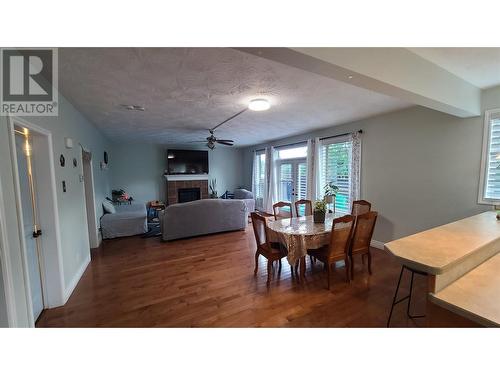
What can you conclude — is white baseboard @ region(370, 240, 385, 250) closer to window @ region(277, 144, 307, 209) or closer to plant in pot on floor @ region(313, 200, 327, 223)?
plant in pot on floor @ region(313, 200, 327, 223)

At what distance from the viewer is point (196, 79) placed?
2158 millimetres

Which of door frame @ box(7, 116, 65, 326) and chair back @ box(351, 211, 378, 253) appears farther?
chair back @ box(351, 211, 378, 253)

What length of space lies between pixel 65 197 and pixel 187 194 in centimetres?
491

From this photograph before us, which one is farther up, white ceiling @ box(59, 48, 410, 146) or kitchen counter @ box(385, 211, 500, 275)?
white ceiling @ box(59, 48, 410, 146)

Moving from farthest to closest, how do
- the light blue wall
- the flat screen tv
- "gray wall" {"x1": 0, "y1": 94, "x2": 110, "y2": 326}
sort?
the flat screen tv, the light blue wall, "gray wall" {"x1": 0, "y1": 94, "x2": 110, "y2": 326}

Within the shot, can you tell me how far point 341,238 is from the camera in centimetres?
260

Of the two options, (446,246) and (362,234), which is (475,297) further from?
→ (362,234)

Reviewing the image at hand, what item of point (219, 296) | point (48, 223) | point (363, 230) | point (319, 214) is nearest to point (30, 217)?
point (48, 223)

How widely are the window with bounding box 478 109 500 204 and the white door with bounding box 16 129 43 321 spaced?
5170mm

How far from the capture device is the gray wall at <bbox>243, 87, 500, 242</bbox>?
2789 mm

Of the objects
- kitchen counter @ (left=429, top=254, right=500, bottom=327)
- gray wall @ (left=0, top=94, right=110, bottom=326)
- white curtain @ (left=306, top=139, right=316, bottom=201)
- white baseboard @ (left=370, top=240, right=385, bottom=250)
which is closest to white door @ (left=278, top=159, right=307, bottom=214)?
white curtain @ (left=306, top=139, right=316, bottom=201)

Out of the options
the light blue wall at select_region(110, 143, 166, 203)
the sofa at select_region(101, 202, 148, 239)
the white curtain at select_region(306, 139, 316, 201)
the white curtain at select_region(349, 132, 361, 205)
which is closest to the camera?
the white curtain at select_region(349, 132, 361, 205)
